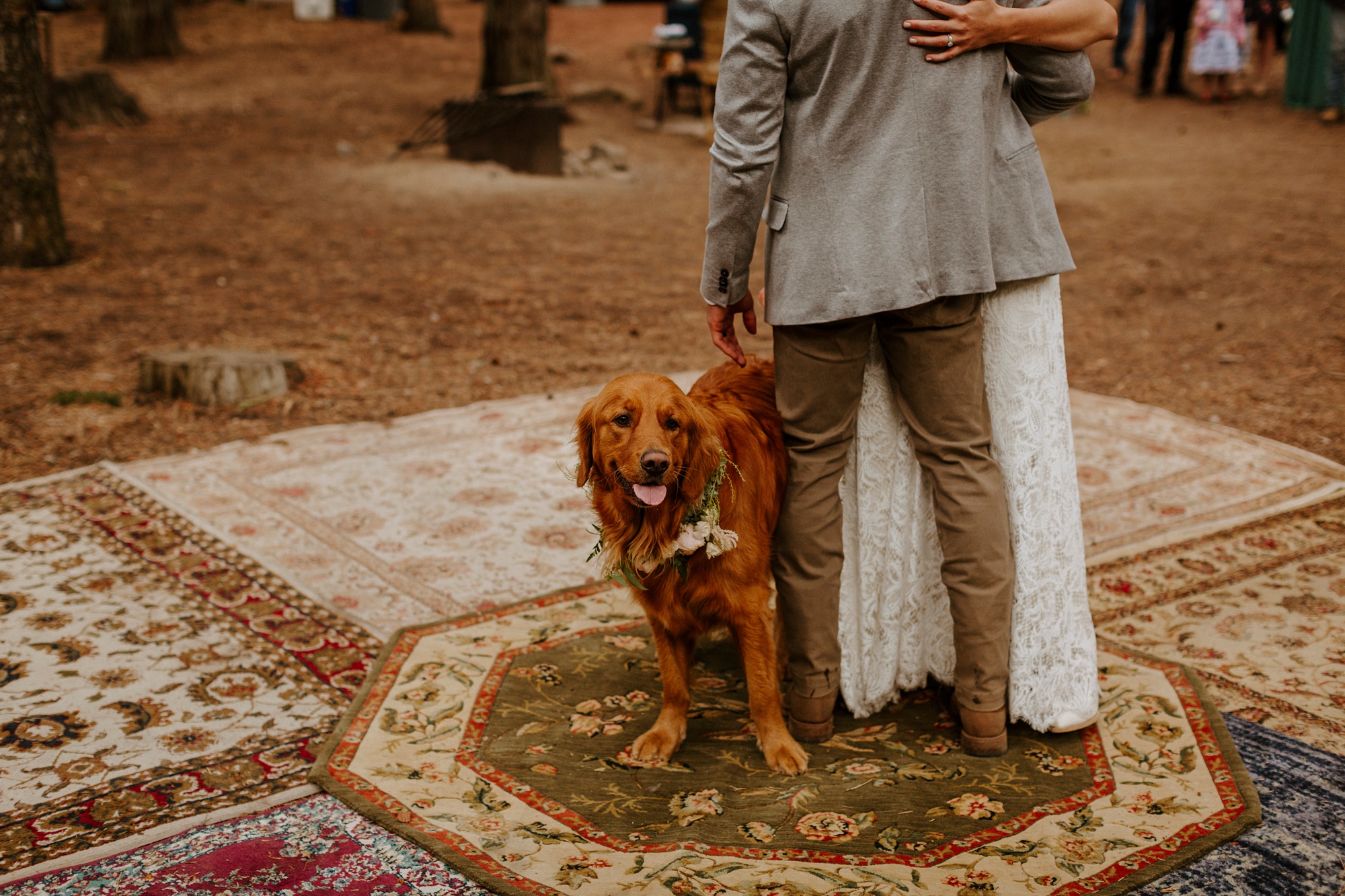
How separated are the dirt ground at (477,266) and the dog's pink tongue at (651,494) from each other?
132 inches

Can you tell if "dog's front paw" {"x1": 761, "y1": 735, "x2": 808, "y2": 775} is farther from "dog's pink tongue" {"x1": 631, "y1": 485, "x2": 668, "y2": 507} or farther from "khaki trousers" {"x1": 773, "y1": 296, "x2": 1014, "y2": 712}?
"dog's pink tongue" {"x1": 631, "y1": 485, "x2": 668, "y2": 507}

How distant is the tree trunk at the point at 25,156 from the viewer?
7156 mm

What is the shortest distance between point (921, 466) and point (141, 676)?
7.40 feet

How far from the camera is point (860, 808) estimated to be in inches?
108

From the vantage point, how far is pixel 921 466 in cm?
302

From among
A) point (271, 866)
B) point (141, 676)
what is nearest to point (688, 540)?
point (271, 866)

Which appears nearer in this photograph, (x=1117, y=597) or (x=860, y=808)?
(x=860, y=808)

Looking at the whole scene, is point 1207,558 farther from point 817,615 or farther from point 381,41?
point 381,41

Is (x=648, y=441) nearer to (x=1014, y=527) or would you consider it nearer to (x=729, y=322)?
(x=729, y=322)

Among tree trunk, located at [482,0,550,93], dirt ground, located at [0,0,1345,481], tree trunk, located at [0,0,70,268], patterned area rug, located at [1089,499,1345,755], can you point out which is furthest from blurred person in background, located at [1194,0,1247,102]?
tree trunk, located at [0,0,70,268]

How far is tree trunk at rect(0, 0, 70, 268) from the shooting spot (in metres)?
7.16

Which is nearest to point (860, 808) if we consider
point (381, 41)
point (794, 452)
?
point (794, 452)

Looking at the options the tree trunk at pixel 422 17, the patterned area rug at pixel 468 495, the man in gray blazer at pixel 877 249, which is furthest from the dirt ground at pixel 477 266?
the tree trunk at pixel 422 17

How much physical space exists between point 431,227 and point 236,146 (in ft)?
11.7
